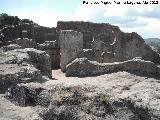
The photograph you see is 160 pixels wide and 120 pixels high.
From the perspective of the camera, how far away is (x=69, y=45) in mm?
18641

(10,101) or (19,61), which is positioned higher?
(19,61)

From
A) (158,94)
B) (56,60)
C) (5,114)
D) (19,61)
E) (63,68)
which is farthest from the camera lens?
(56,60)

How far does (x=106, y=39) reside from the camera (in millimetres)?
25172

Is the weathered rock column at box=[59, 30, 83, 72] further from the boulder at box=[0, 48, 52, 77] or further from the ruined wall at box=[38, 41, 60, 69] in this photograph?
the boulder at box=[0, 48, 52, 77]

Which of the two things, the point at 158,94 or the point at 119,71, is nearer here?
the point at 158,94

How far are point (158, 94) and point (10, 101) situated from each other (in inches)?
155

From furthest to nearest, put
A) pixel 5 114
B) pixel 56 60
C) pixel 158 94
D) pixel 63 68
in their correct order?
pixel 56 60 → pixel 63 68 → pixel 158 94 → pixel 5 114

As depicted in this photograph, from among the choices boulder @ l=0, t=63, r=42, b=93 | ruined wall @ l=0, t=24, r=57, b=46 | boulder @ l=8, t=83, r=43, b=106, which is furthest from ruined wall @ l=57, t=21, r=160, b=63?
boulder @ l=8, t=83, r=43, b=106

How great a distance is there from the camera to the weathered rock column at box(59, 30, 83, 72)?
18312 millimetres

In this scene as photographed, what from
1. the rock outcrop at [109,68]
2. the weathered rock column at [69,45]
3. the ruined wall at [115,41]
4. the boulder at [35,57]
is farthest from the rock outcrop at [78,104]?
the ruined wall at [115,41]

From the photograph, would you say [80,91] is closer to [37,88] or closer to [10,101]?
[37,88]

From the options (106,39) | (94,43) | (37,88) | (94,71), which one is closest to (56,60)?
(94,43)

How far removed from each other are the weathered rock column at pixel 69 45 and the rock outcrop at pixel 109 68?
440 cm

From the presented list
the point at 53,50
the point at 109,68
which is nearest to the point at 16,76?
the point at 109,68
